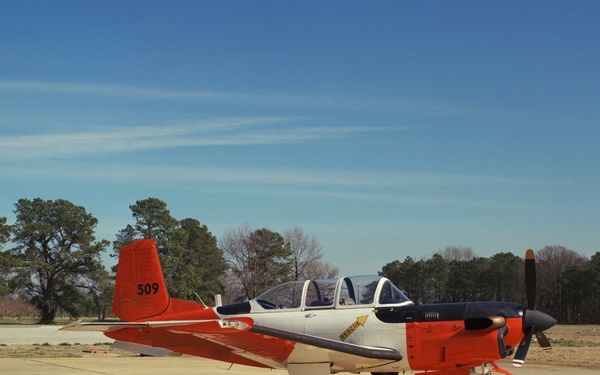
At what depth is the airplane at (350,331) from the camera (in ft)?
42.1

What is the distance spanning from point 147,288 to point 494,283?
68.6m

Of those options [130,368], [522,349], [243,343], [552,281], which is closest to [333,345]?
[243,343]

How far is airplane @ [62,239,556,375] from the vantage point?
1283 centimetres

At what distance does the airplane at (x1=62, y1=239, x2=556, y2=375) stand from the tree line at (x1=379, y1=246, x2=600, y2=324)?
63527mm

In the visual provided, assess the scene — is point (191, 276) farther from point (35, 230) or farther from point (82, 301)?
point (35, 230)

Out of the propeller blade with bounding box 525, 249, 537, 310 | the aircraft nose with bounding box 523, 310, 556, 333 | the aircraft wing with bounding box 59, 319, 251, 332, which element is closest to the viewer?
the aircraft wing with bounding box 59, 319, 251, 332

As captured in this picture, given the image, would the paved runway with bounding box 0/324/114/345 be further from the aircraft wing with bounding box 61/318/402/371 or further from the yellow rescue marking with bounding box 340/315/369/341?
the yellow rescue marking with bounding box 340/315/369/341

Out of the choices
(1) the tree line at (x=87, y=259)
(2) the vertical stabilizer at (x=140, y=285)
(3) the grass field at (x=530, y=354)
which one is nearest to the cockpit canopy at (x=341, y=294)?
(2) the vertical stabilizer at (x=140, y=285)

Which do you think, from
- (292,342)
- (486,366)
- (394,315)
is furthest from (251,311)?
(486,366)

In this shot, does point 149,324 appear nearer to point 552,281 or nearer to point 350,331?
point 350,331

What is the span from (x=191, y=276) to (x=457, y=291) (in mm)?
29220

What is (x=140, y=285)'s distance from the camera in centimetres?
1587

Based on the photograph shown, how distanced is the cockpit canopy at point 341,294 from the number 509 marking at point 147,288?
3.07 meters

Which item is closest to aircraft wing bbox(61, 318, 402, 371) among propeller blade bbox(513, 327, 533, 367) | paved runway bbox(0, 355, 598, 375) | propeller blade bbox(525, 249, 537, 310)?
propeller blade bbox(513, 327, 533, 367)
